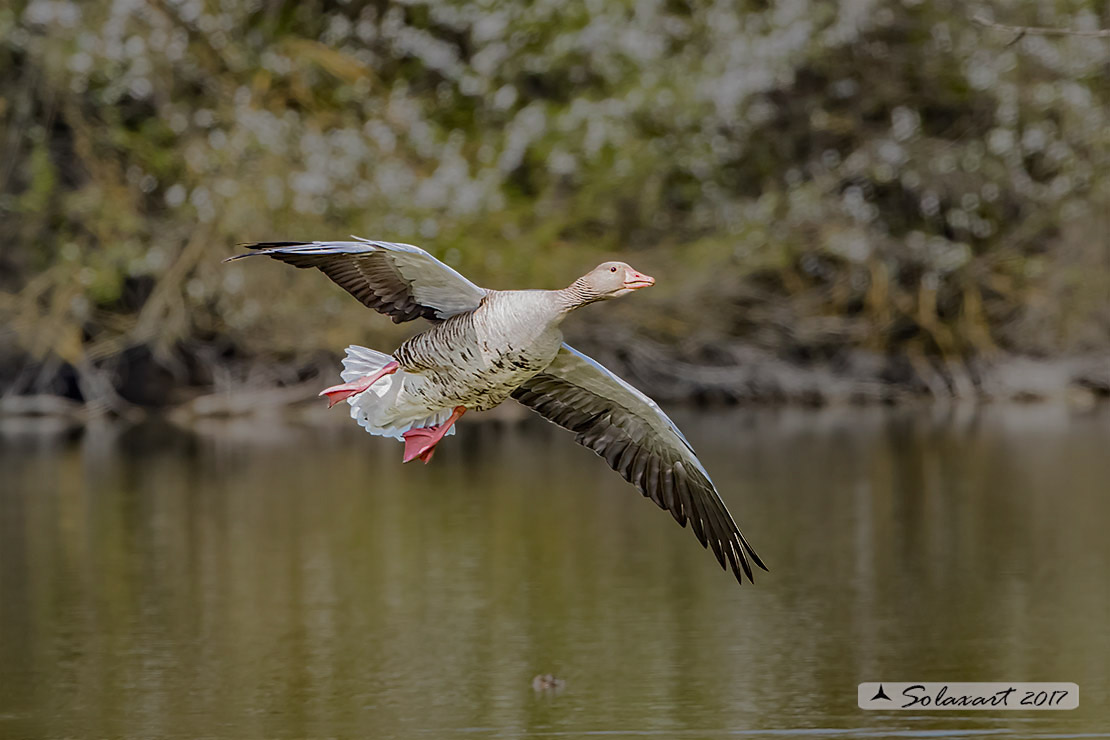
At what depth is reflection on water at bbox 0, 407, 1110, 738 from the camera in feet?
28.3

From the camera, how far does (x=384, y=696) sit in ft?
29.2

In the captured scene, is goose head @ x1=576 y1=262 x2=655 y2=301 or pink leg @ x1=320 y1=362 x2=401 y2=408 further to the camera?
pink leg @ x1=320 y1=362 x2=401 y2=408

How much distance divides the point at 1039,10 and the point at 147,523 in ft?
58.1

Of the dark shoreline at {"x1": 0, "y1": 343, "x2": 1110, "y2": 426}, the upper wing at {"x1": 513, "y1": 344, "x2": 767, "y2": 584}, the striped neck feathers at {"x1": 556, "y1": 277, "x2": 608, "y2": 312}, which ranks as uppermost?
the dark shoreline at {"x1": 0, "y1": 343, "x2": 1110, "y2": 426}

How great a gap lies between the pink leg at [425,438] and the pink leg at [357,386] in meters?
0.36

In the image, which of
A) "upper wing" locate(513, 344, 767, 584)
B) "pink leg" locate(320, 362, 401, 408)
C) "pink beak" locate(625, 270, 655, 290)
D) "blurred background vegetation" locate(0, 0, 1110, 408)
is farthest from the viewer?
"blurred background vegetation" locate(0, 0, 1110, 408)

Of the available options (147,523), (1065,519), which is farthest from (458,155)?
(1065,519)

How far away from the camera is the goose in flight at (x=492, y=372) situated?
285 inches

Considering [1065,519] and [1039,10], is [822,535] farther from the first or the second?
[1039,10]

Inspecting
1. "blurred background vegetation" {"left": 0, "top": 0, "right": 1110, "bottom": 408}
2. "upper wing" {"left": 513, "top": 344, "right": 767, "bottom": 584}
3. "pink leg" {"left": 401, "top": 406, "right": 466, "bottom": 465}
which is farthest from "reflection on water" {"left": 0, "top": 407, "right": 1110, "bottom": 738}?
"blurred background vegetation" {"left": 0, "top": 0, "right": 1110, "bottom": 408}

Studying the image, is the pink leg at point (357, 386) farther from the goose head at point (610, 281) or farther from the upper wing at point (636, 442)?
the goose head at point (610, 281)

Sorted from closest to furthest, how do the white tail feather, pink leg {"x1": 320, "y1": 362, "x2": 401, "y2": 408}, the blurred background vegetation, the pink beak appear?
the pink beak
pink leg {"x1": 320, "y1": 362, "x2": 401, "y2": 408}
the white tail feather
the blurred background vegetation

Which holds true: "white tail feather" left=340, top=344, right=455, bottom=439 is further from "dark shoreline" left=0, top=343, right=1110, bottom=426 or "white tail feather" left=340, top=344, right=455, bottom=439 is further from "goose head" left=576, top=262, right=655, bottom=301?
"dark shoreline" left=0, top=343, right=1110, bottom=426

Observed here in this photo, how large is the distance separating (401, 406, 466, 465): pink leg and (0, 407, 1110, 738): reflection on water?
134cm
